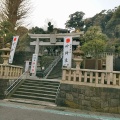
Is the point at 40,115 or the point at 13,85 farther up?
the point at 13,85

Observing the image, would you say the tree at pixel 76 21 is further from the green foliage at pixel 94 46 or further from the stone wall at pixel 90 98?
the stone wall at pixel 90 98

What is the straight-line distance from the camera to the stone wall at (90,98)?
10.2 metres

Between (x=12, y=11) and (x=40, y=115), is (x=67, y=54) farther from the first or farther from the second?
(x=12, y=11)

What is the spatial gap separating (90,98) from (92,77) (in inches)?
45.2

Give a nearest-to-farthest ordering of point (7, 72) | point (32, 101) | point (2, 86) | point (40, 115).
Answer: point (40, 115) < point (32, 101) < point (2, 86) < point (7, 72)

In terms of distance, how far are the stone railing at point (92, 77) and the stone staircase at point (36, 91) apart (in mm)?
1812

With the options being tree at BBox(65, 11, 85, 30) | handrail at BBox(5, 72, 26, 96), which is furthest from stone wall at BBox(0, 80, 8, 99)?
tree at BBox(65, 11, 85, 30)

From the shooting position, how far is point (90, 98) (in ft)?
34.6

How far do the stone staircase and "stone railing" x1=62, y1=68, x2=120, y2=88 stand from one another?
1812 mm

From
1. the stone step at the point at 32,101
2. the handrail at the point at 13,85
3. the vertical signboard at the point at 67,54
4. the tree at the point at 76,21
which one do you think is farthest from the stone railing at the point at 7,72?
the tree at the point at 76,21

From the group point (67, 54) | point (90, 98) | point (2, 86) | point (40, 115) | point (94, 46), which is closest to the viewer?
point (40, 115)

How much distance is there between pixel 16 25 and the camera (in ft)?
89.1

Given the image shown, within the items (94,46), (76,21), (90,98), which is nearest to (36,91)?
(90,98)

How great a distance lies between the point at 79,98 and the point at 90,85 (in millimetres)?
957
